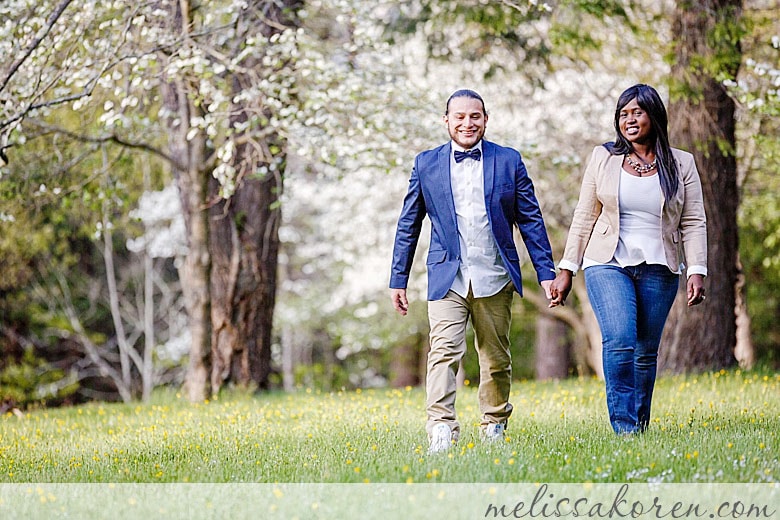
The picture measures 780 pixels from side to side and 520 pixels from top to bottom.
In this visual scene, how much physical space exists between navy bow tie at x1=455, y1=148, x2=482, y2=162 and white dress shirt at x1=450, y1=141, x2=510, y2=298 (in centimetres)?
3

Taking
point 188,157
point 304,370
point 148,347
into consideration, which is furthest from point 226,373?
point 304,370

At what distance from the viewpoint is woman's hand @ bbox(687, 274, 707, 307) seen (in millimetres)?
5469

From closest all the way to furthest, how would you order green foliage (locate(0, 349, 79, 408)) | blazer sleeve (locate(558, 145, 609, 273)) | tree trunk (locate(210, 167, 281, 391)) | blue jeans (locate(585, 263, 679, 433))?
1. blue jeans (locate(585, 263, 679, 433))
2. blazer sleeve (locate(558, 145, 609, 273))
3. tree trunk (locate(210, 167, 281, 391))
4. green foliage (locate(0, 349, 79, 408))

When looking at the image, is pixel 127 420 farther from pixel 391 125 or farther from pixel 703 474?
pixel 703 474

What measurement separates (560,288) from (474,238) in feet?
1.95

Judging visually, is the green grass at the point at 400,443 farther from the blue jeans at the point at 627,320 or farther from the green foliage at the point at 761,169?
the green foliage at the point at 761,169

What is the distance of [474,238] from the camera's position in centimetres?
554

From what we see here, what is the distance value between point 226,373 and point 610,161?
671cm

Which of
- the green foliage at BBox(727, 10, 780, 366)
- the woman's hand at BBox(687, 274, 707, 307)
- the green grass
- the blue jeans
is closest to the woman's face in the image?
the blue jeans

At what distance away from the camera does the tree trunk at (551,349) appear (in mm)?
18719

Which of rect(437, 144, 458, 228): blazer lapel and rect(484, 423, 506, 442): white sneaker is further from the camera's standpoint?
rect(484, 423, 506, 442): white sneaker

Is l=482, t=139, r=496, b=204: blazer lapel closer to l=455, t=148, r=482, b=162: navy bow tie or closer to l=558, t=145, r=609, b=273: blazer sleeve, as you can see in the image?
l=455, t=148, r=482, b=162: navy bow tie

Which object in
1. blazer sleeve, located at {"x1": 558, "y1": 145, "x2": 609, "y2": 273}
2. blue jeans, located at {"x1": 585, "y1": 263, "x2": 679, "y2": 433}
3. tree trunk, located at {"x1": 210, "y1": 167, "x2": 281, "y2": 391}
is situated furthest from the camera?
tree trunk, located at {"x1": 210, "y1": 167, "x2": 281, "y2": 391}

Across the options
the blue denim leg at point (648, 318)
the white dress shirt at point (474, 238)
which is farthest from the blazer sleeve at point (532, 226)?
the blue denim leg at point (648, 318)
